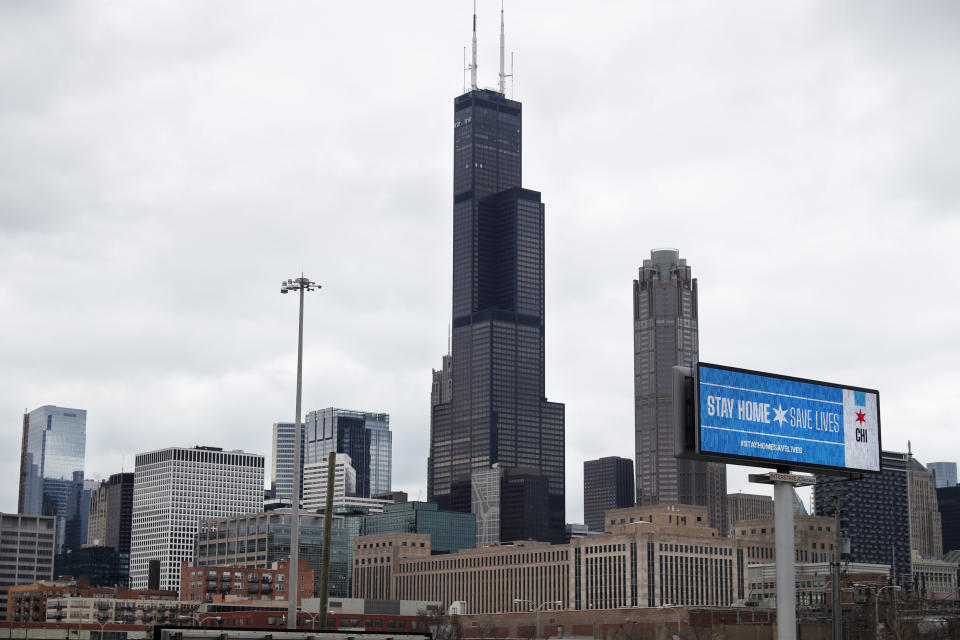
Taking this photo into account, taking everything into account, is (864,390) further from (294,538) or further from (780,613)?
(294,538)

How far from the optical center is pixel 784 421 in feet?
211

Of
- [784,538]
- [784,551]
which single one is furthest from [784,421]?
[784,551]

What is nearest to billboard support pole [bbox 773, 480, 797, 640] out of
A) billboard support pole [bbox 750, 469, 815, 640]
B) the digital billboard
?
billboard support pole [bbox 750, 469, 815, 640]

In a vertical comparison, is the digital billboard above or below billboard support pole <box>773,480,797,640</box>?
above

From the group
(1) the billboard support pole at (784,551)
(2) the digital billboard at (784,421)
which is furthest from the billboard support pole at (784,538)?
(2) the digital billboard at (784,421)

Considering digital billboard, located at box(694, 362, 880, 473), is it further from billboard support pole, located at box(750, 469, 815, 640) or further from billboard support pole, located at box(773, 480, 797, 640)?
billboard support pole, located at box(773, 480, 797, 640)

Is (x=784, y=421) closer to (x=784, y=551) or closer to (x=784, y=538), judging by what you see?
(x=784, y=538)

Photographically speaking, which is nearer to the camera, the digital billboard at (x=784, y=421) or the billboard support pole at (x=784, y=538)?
the digital billboard at (x=784, y=421)

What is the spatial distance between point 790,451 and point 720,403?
5338mm

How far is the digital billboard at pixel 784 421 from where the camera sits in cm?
6166

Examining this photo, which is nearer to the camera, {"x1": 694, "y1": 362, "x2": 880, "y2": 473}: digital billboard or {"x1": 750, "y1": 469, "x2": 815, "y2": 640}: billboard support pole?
{"x1": 694, "y1": 362, "x2": 880, "y2": 473}: digital billboard

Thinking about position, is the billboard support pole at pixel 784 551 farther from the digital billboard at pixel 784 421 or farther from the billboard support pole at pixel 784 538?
the digital billboard at pixel 784 421

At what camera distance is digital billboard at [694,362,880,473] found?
202 ft

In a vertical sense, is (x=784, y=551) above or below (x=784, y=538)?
below
